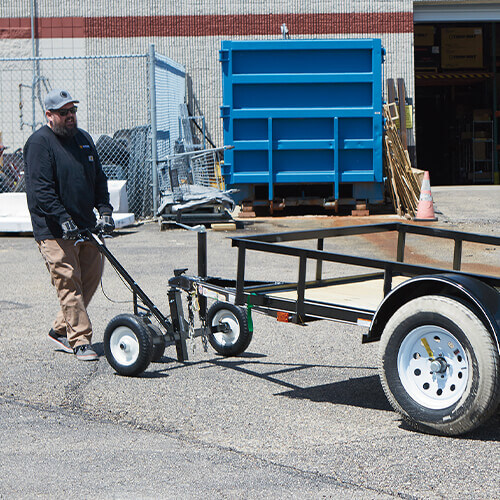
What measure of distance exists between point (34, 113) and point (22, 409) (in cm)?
1698

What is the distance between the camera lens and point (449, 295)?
4.60 m

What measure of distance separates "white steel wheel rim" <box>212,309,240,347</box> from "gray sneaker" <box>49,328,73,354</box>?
115 cm

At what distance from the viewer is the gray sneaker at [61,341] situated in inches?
268

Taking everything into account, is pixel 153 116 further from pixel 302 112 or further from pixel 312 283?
pixel 312 283

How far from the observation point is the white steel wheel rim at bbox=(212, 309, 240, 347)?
6520 mm

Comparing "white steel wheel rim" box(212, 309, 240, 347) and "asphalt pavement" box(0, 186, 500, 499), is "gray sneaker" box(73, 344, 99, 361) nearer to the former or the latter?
"asphalt pavement" box(0, 186, 500, 499)

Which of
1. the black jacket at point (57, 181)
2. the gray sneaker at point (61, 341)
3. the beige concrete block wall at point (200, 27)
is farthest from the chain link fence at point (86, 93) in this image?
the gray sneaker at point (61, 341)

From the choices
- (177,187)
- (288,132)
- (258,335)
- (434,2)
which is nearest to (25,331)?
(258,335)

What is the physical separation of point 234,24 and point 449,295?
59.1 feet

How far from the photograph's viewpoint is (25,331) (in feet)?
24.8

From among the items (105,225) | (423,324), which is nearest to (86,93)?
(105,225)

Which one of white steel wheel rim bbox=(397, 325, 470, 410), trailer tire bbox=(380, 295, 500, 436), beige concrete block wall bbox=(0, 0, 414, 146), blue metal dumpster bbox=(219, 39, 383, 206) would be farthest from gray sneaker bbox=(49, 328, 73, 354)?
beige concrete block wall bbox=(0, 0, 414, 146)

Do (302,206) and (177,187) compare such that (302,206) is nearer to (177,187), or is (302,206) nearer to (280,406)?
(177,187)

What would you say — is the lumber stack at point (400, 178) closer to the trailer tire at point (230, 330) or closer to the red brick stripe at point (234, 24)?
the red brick stripe at point (234, 24)
